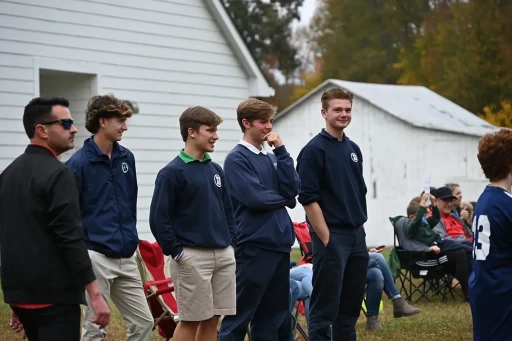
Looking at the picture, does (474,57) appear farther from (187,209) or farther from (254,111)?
(187,209)

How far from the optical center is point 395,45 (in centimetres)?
4894

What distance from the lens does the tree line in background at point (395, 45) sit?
33656 mm

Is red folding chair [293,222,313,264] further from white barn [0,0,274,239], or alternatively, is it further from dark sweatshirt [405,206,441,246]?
white barn [0,0,274,239]

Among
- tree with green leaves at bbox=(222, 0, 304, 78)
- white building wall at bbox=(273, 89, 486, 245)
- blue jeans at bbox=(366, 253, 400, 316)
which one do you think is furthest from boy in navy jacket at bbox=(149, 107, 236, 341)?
tree with green leaves at bbox=(222, 0, 304, 78)

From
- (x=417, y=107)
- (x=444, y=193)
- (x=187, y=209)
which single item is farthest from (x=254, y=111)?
(x=417, y=107)

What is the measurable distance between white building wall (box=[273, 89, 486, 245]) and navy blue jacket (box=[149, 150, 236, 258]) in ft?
64.0

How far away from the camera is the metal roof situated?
2578 centimetres

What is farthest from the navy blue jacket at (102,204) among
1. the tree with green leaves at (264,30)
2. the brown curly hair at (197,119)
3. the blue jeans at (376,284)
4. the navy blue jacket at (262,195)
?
the tree with green leaves at (264,30)

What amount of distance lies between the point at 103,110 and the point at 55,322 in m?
2.19

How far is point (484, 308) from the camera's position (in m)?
5.47

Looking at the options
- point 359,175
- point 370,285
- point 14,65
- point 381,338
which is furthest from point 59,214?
point 14,65

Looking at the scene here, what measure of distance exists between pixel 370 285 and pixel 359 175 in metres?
3.21

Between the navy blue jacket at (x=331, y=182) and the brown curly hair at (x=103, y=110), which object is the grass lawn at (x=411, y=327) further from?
the brown curly hair at (x=103, y=110)

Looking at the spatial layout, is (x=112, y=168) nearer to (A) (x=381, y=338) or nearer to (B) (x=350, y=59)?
(A) (x=381, y=338)
